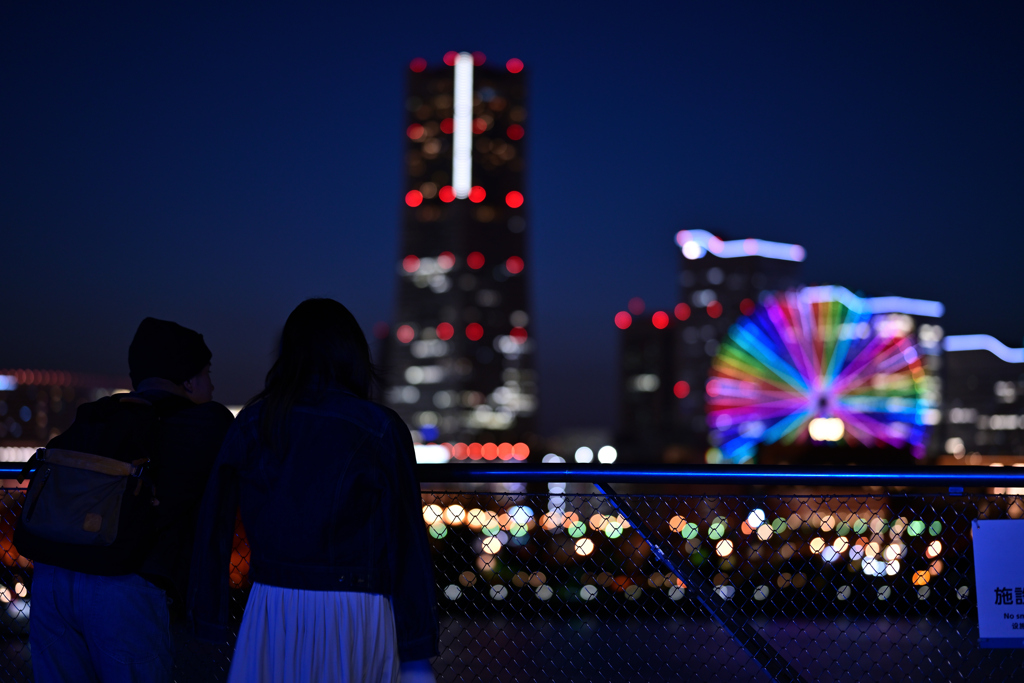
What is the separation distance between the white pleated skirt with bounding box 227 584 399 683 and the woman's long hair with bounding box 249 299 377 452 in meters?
0.45

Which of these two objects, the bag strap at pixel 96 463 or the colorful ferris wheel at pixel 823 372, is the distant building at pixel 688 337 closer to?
the colorful ferris wheel at pixel 823 372

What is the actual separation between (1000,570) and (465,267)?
141024 mm

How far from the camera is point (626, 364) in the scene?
16625cm

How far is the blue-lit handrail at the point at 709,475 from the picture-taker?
2.75 m

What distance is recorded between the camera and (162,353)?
2.59 m

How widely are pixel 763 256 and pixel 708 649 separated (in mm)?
134522

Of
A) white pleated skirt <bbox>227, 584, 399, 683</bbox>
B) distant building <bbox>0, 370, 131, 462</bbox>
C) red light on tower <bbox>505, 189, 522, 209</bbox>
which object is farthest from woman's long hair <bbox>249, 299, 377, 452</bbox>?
red light on tower <bbox>505, 189, 522, 209</bbox>

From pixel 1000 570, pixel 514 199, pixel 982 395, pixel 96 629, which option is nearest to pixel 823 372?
pixel 1000 570

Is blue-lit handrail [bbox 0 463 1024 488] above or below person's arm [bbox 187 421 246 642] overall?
above

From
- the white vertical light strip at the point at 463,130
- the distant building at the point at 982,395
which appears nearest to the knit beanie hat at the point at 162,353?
the distant building at the point at 982,395

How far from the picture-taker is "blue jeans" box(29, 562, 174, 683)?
2.42 metres

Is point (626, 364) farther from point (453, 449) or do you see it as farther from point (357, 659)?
point (357, 659)

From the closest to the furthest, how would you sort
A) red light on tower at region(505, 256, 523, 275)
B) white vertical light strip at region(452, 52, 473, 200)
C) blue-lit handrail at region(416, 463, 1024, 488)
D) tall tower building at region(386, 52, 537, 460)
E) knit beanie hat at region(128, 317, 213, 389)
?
knit beanie hat at region(128, 317, 213, 389) < blue-lit handrail at region(416, 463, 1024, 488) < tall tower building at region(386, 52, 537, 460) < red light on tower at region(505, 256, 523, 275) < white vertical light strip at region(452, 52, 473, 200)

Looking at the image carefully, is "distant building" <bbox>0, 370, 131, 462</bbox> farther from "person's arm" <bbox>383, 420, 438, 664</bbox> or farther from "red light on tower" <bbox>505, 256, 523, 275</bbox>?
Answer: "red light on tower" <bbox>505, 256, 523, 275</bbox>
